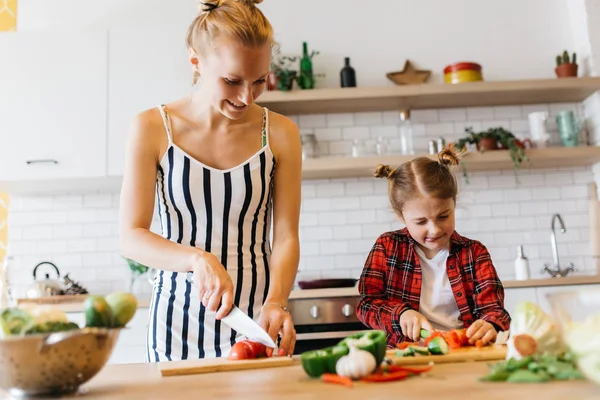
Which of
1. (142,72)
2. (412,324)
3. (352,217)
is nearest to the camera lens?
(412,324)

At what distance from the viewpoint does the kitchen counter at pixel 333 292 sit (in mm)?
3207

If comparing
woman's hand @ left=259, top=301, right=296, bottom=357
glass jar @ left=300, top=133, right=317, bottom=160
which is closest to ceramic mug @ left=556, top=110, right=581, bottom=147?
glass jar @ left=300, top=133, right=317, bottom=160

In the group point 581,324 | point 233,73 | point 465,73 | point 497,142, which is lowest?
point 581,324

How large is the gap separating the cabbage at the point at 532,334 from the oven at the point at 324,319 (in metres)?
2.16

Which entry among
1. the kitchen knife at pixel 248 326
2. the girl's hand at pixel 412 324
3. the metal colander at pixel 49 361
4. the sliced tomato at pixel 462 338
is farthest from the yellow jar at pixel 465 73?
the metal colander at pixel 49 361

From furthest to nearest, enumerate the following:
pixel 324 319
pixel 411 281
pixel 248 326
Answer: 1. pixel 324 319
2. pixel 411 281
3. pixel 248 326

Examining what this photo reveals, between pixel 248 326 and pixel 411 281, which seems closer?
pixel 248 326

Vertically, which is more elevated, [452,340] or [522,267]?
[522,267]

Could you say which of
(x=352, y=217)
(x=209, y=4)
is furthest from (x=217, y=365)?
(x=352, y=217)

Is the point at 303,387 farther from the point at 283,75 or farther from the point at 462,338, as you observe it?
the point at 283,75

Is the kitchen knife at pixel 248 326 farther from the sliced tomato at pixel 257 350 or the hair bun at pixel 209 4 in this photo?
the hair bun at pixel 209 4

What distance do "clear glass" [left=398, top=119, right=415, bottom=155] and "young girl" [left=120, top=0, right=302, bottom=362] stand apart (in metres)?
2.22

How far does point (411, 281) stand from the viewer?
6.70 feet

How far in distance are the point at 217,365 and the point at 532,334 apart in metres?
0.57
